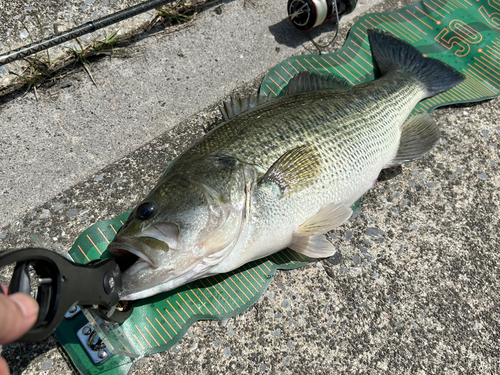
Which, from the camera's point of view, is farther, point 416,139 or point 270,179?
point 416,139

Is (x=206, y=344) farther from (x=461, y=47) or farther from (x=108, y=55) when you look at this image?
(x=461, y=47)

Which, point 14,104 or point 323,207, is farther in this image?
point 14,104

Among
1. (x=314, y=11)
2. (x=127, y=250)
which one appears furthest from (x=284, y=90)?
(x=127, y=250)

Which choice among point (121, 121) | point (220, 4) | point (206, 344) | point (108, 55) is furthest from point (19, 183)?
point (220, 4)

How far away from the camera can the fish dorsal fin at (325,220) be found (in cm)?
206

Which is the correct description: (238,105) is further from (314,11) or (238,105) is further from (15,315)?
(15,315)

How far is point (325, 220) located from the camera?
209 cm

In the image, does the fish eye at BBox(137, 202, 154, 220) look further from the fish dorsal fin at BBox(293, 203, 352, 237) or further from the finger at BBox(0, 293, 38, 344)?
the fish dorsal fin at BBox(293, 203, 352, 237)

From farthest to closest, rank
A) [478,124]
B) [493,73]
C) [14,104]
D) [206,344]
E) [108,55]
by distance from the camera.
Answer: [493,73] < [478,124] < [108,55] < [14,104] < [206,344]

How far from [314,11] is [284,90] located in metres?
0.85

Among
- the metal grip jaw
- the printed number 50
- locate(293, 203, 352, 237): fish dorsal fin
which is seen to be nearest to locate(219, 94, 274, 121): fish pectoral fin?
locate(293, 203, 352, 237): fish dorsal fin

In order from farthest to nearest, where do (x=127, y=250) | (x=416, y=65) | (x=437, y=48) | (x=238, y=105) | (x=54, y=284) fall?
(x=437, y=48) < (x=416, y=65) < (x=238, y=105) < (x=127, y=250) < (x=54, y=284)

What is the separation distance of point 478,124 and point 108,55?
3170mm

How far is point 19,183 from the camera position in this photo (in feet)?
7.66
